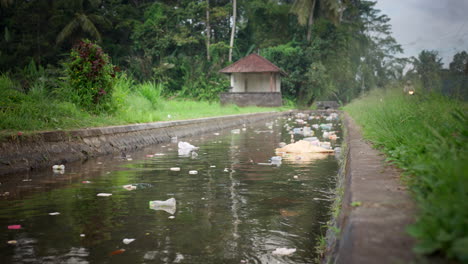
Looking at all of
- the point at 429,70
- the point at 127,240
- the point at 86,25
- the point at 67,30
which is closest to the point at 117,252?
the point at 127,240

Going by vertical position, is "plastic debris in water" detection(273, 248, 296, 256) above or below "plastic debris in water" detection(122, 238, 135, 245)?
below

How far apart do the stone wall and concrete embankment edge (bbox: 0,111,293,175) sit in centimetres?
1715

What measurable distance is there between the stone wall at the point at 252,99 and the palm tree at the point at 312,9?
7.63 m

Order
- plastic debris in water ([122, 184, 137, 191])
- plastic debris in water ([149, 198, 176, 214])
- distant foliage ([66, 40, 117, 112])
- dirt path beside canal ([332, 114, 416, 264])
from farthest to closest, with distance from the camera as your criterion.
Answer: distant foliage ([66, 40, 117, 112]) → plastic debris in water ([122, 184, 137, 191]) → plastic debris in water ([149, 198, 176, 214]) → dirt path beside canal ([332, 114, 416, 264])

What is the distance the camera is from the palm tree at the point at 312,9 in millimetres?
32150

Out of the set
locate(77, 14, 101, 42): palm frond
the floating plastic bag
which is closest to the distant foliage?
the floating plastic bag

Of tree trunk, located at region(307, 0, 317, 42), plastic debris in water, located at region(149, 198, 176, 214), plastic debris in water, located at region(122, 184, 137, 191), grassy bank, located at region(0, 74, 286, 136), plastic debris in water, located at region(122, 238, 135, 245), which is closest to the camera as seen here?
plastic debris in water, located at region(122, 238, 135, 245)

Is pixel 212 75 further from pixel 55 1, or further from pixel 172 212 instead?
pixel 172 212

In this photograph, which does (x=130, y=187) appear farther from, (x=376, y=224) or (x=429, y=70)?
(x=429, y=70)

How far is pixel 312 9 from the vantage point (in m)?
33.4

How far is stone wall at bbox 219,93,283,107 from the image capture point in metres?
27.8

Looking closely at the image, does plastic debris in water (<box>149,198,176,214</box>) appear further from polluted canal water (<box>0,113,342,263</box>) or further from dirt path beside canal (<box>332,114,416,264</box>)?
dirt path beside canal (<box>332,114,416,264</box>)

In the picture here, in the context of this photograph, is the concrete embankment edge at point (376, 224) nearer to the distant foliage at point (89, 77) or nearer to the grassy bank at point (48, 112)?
the grassy bank at point (48, 112)

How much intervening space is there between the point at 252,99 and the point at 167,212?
24.8 metres
